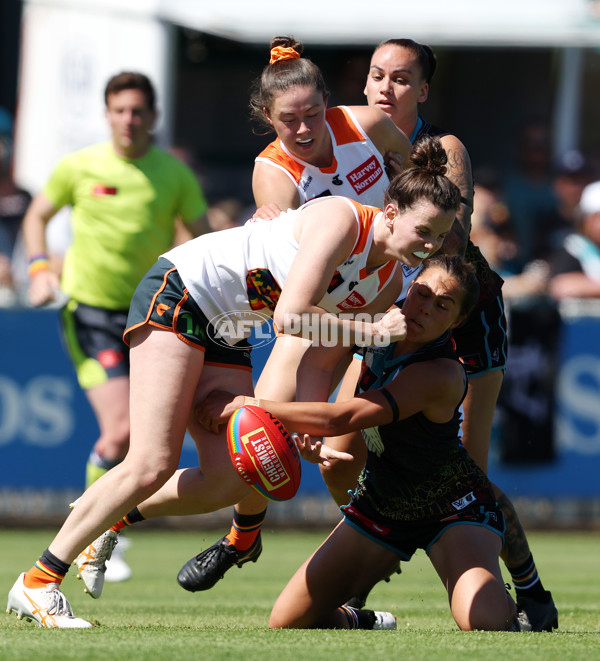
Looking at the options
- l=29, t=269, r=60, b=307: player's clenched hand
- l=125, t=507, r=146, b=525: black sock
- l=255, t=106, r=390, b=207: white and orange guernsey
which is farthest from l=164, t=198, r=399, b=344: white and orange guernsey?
l=29, t=269, r=60, b=307: player's clenched hand

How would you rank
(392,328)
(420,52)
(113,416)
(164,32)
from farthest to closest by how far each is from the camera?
1. (164,32)
2. (113,416)
3. (420,52)
4. (392,328)

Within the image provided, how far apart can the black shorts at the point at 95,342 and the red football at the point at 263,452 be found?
297cm

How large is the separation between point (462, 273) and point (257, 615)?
6.59 feet

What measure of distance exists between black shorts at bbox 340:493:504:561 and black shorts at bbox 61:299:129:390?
9.51ft

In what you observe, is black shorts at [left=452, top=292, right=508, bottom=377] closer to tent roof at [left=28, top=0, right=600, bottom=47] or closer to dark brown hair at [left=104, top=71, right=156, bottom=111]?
dark brown hair at [left=104, top=71, right=156, bottom=111]

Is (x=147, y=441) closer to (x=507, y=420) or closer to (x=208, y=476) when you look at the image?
(x=208, y=476)

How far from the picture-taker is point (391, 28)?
1338cm

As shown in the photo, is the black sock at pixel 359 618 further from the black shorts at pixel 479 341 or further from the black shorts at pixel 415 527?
the black shorts at pixel 479 341

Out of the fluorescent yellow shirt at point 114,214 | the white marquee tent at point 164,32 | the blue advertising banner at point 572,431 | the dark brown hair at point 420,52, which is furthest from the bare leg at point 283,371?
the white marquee tent at point 164,32

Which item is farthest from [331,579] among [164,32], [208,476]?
[164,32]

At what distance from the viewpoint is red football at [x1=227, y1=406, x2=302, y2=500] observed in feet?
16.7

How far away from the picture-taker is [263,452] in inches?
200

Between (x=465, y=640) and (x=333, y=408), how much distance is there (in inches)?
41.4

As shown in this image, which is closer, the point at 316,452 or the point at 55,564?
the point at 316,452
